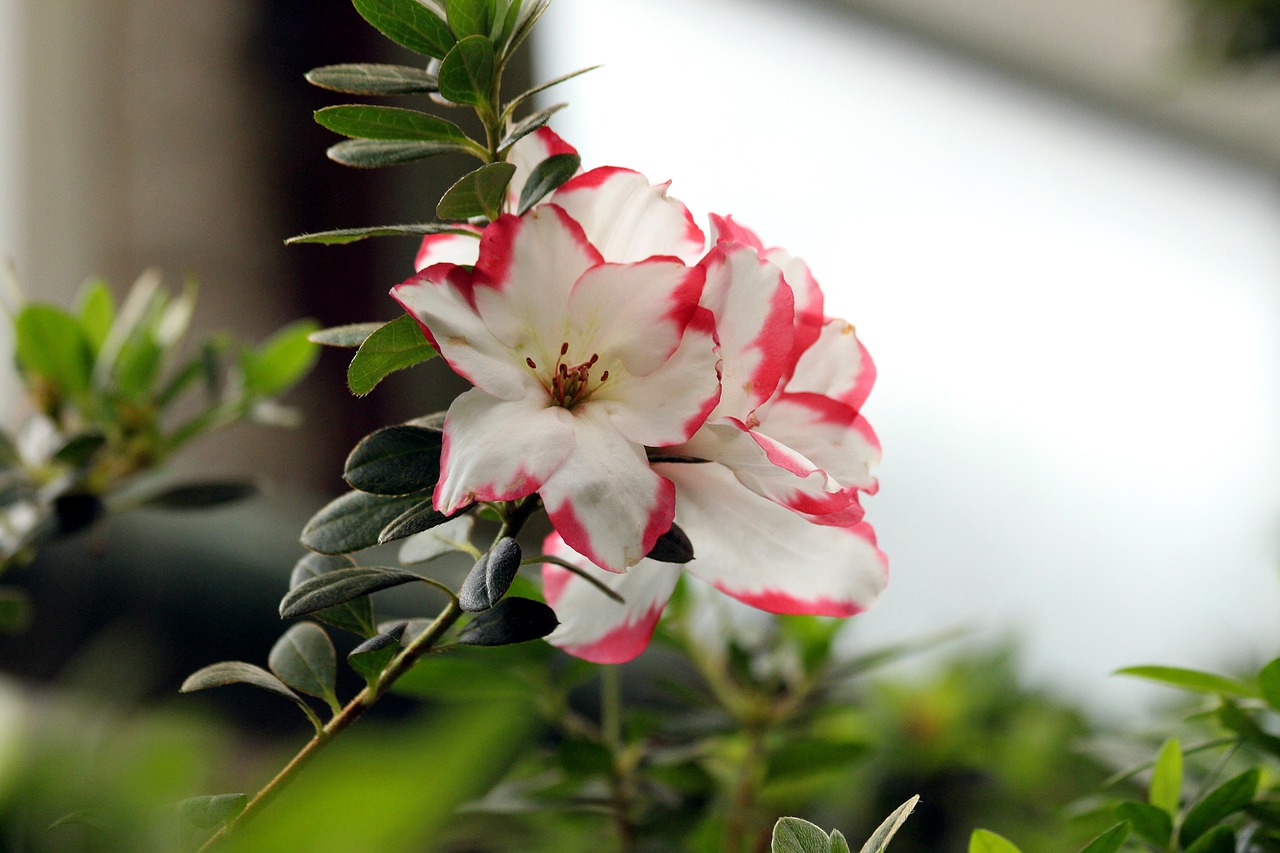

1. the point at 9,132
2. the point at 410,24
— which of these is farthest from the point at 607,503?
the point at 9,132

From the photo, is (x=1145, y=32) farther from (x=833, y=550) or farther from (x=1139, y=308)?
(x=833, y=550)

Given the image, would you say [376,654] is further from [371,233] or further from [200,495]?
[200,495]

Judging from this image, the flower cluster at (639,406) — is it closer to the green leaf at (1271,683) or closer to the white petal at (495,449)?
the white petal at (495,449)

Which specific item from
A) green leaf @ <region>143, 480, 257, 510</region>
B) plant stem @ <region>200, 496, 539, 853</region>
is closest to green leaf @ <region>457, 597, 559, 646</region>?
plant stem @ <region>200, 496, 539, 853</region>

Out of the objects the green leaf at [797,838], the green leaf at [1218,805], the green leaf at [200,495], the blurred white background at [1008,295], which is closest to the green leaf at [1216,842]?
the green leaf at [1218,805]

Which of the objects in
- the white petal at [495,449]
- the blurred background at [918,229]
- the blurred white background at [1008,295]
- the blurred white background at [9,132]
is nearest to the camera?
the white petal at [495,449]

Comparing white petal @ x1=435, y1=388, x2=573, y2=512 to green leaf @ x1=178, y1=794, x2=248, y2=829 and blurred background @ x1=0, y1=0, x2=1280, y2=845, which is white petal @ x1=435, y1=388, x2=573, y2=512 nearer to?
green leaf @ x1=178, y1=794, x2=248, y2=829
